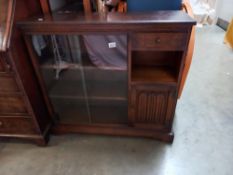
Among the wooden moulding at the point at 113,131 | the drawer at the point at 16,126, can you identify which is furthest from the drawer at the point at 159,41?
the drawer at the point at 16,126

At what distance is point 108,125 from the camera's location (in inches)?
57.4

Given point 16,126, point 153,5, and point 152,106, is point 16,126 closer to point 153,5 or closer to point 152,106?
point 152,106

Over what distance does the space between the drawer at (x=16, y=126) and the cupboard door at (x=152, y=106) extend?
29.3 inches

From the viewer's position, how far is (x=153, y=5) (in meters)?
1.35

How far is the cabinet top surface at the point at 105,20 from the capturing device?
39.0 inches

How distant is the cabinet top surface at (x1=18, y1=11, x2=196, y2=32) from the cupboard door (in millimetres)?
409

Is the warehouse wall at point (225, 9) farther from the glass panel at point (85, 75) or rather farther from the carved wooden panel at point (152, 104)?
the glass panel at point (85, 75)

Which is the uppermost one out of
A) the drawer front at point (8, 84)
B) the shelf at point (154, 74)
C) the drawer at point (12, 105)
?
the drawer front at point (8, 84)

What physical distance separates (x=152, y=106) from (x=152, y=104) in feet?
0.06

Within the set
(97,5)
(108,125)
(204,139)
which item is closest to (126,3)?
(97,5)

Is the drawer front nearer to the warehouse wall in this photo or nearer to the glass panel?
the glass panel

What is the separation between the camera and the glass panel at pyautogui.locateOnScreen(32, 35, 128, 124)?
1.22 metres

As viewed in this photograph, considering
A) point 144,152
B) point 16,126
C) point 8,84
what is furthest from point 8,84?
point 144,152

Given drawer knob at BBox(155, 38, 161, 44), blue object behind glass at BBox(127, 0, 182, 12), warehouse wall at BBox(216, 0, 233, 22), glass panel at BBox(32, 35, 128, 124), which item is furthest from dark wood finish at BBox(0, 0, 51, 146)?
warehouse wall at BBox(216, 0, 233, 22)
